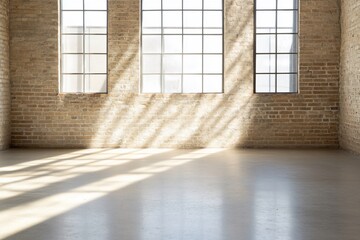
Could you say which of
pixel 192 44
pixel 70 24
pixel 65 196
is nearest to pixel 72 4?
pixel 70 24

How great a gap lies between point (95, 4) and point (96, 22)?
365 millimetres

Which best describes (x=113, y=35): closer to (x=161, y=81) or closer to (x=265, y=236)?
(x=161, y=81)

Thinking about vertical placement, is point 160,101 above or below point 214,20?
below

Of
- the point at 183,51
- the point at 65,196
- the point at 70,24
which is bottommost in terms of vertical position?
the point at 65,196

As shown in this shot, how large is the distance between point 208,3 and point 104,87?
8.83ft

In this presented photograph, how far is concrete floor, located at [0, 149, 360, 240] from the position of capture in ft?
14.1

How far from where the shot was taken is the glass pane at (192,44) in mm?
11422

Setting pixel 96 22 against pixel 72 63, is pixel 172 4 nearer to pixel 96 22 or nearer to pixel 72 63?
pixel 96 22

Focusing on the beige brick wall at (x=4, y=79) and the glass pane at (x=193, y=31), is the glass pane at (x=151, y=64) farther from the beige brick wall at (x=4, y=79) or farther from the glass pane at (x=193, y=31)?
the beige brick wall at (x=4, y=79)

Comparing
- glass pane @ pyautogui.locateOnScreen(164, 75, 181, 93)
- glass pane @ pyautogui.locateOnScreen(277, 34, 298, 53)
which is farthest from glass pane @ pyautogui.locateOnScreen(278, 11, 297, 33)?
glass pane @ pyautogui.locateOnScreen(164, 75, 181, 93)

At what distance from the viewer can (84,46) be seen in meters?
11.4

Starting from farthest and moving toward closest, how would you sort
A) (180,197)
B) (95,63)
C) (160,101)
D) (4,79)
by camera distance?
(95,63), (160,101), (4,79), (180,197)

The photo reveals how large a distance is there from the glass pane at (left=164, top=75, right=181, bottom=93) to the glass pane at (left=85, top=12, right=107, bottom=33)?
5.18 feet

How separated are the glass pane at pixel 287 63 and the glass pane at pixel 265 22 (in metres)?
0.57
